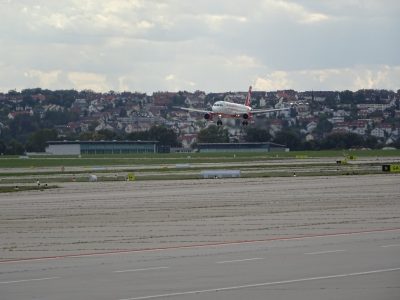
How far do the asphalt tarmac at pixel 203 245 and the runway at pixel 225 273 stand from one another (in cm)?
3

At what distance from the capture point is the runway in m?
21.8

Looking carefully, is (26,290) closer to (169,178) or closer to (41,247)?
(41,247)

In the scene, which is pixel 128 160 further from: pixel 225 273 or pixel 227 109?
pixel 225 273

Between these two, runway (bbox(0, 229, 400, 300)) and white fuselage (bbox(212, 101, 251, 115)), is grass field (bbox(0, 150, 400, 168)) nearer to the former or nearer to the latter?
white fuselage (bbox(212, 101, 251, 115))

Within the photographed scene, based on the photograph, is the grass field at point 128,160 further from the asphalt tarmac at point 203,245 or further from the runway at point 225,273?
the runway at point 225,273

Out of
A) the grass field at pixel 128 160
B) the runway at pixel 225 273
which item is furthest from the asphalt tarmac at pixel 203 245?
the grass field at pixel 128 160

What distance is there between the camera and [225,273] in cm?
2498

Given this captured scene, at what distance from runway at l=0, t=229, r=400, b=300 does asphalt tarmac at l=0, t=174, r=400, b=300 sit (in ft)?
0.09

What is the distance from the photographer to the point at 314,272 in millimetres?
24656

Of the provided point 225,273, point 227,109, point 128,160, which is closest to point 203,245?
point 225,273

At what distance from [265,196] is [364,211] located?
12.7 metres

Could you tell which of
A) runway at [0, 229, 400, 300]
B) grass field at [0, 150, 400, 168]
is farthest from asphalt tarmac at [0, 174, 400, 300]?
grass field at [0, 150, 400, 168]

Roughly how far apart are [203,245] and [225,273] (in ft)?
23.6

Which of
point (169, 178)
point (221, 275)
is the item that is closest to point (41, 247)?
point (221, 275)
